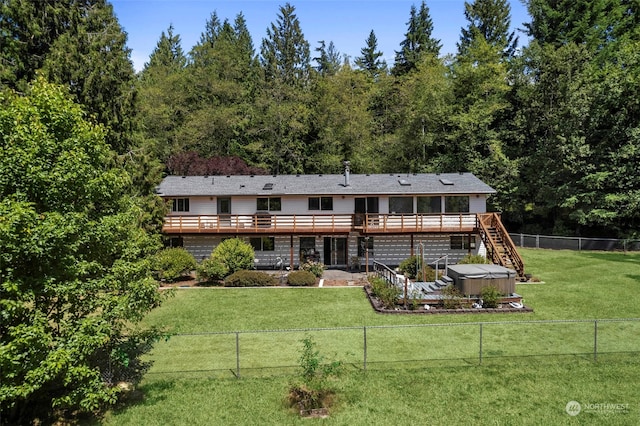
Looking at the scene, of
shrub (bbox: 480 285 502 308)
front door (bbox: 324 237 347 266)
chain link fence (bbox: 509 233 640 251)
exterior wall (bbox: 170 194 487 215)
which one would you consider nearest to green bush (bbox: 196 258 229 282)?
exterior wall (bbox: 170 194 487 215)

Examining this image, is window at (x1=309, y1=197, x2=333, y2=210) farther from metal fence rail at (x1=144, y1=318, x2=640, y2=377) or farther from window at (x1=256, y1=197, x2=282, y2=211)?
metal fence rail at (x1=144, y1=318, x2=640, y2=377)

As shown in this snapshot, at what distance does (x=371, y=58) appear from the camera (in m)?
63.2

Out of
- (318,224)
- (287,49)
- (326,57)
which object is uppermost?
(326,57)

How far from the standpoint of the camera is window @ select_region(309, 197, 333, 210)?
27.1m

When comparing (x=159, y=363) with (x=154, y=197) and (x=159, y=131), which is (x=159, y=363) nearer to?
(x=154, y=197)

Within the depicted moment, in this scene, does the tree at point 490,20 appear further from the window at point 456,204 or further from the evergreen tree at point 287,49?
the window at point 456,204

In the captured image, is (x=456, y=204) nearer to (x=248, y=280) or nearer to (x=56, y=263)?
(x=248, y=280)

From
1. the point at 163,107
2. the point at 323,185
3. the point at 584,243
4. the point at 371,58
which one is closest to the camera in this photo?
the point at 323,185

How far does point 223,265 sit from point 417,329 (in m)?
12.4

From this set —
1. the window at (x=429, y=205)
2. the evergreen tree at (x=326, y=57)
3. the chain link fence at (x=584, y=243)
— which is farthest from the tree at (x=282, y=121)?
the chain link fence at (x=584, y=243)

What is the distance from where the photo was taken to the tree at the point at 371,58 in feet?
204

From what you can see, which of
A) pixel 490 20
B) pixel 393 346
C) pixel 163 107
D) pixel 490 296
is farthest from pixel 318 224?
pixel 490 20

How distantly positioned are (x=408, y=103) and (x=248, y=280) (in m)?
34.7

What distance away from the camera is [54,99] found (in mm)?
8430
